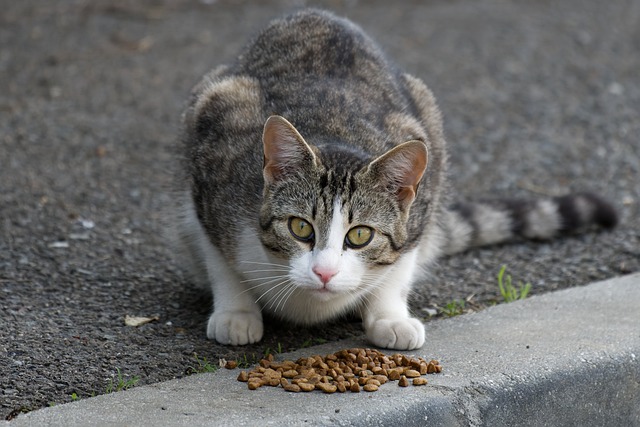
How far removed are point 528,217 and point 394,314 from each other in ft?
5.31

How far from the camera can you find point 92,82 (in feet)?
24.9

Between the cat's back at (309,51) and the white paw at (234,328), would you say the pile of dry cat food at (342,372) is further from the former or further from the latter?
the cat's back at (309,51)

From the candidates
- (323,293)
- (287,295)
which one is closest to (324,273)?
(323,293)

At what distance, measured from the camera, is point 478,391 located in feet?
11.4

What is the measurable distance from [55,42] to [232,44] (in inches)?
58.4

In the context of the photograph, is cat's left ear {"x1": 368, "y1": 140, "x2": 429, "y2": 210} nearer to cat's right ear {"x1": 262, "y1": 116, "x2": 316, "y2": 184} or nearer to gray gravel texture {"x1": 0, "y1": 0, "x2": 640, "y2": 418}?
cat's right ear {"x1": 262, "y1": 116, "x2": 316, "y2": 184}

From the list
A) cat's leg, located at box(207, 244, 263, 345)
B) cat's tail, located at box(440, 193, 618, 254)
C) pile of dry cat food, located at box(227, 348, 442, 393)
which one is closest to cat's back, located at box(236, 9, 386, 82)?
cat's leg, located at box(207, 244, 263, 345)

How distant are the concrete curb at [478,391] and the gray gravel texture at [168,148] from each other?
0.26 meters

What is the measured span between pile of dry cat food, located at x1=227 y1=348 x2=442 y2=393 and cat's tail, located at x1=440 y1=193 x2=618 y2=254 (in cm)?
164

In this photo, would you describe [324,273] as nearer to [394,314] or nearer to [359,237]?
[359,237]

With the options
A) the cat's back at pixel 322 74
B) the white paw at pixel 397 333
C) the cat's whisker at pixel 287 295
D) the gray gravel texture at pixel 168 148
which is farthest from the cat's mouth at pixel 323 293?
the cat's back at pixel 322 74

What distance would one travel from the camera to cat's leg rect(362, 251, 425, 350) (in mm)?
3926

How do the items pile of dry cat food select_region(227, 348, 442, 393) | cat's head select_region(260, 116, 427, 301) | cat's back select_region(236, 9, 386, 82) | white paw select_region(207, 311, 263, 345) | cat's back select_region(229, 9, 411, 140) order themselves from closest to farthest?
pile of dry cat food select_region(227, 348, 442, 393) → cat's head select_region(260, 116, 427, 301) → white paw select_region(207, 311, 263, 345) → cat's back select_region(229, 9, 411, 140) → cat's back select_region(236, 9, 386, 82)

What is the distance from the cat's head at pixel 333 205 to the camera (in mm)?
3600
